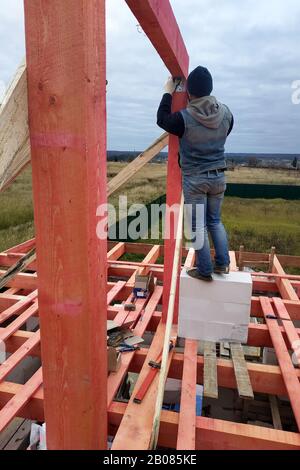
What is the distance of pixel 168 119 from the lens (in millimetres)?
2574

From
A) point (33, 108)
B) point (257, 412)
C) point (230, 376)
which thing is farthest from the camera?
point (257, 412)

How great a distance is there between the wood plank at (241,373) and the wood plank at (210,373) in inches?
6.3

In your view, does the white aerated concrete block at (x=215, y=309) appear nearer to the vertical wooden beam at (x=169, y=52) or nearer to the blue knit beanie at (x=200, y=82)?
the vertical wooden beam at (x=169, y=52)

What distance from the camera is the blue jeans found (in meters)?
2.82

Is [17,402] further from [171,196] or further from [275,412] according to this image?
[275,412]

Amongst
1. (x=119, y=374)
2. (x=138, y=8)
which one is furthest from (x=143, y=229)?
(x=138, y=8)

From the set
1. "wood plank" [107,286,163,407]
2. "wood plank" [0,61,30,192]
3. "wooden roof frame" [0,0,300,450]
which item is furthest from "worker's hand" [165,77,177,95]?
"wood plank" [107,286,163,407]

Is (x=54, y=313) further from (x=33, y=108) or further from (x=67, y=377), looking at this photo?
(x=33, y=108)

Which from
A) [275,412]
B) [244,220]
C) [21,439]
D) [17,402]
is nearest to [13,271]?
[17,402]

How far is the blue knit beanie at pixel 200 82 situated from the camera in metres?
2.55

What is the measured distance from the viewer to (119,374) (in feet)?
8.26

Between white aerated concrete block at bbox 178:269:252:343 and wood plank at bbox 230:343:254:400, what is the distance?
16cm

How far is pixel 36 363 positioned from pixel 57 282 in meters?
3.72

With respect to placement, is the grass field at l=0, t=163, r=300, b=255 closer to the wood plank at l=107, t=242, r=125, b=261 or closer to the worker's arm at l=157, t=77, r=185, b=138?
the wood plank at l=107, t=242, r=125, b=261
